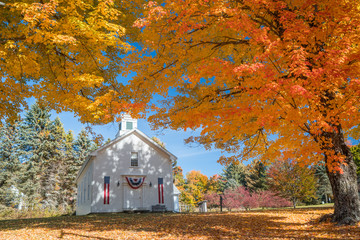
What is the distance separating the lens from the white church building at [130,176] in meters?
18.8

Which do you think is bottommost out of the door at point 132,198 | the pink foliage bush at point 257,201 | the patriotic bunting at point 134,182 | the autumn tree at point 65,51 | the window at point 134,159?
the pink foliage bush at point 257,201

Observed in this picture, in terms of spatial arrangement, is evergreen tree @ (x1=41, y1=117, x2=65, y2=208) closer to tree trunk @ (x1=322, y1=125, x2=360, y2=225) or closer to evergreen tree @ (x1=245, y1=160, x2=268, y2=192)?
evergreen tree @ (x1=245, y1=160, x2=268, y2=192)

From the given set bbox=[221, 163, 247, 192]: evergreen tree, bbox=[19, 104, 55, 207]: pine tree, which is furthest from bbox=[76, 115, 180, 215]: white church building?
bbox=[221, 163, 247, 192]: evergreen tree

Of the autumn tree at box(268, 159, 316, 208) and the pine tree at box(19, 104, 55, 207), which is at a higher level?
the pine tree at box(19, 104, 55, 207)

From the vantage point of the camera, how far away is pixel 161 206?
1958 centimetres

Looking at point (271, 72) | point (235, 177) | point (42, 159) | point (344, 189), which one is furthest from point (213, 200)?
point (271, 72)

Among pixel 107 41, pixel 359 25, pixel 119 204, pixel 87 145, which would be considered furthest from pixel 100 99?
pixel 87 145

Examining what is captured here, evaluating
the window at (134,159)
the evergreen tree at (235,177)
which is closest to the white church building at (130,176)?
the window at (134,159)

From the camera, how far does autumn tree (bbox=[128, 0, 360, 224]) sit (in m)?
6.17

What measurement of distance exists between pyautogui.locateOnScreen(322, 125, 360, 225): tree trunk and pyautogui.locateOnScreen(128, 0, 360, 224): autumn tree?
27 millimetres

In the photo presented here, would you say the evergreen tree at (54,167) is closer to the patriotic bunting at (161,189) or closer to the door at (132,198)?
Result: the door at (132,198)

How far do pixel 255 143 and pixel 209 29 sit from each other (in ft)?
16.0

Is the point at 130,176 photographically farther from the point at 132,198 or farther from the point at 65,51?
the point at 65,51

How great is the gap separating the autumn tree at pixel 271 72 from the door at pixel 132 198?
11628mm
